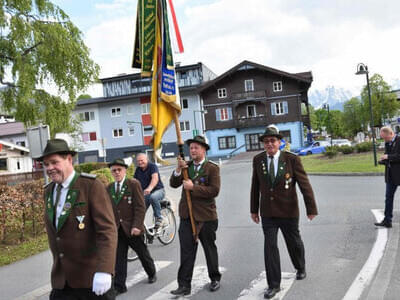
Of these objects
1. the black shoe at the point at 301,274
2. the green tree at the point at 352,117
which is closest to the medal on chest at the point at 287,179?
the black shoe at the point at 301,274

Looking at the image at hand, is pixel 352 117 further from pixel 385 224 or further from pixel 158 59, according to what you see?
pixel 158 59

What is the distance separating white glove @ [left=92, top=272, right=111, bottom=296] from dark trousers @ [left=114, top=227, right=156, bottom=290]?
2.24 m

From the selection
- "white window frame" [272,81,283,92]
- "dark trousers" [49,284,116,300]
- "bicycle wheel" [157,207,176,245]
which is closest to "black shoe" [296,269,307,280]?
"dark trousers" [49,284,116,300]

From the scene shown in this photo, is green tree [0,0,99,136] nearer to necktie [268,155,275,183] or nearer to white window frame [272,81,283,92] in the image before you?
necktie [268,155,275,183]

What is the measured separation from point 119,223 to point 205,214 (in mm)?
1209

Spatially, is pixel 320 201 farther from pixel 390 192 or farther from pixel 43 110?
pixel 43 110

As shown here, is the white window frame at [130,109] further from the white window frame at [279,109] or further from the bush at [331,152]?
the bush at [331,152]

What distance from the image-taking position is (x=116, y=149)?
58438 mm

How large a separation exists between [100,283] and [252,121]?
50.4 meters

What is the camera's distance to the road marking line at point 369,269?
15.2 feet

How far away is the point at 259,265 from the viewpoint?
6098 mm

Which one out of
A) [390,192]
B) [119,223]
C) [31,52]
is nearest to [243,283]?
[119,223]

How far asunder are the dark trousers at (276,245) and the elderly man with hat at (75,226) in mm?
2159

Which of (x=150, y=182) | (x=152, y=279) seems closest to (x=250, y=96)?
(x=150, y=182)
